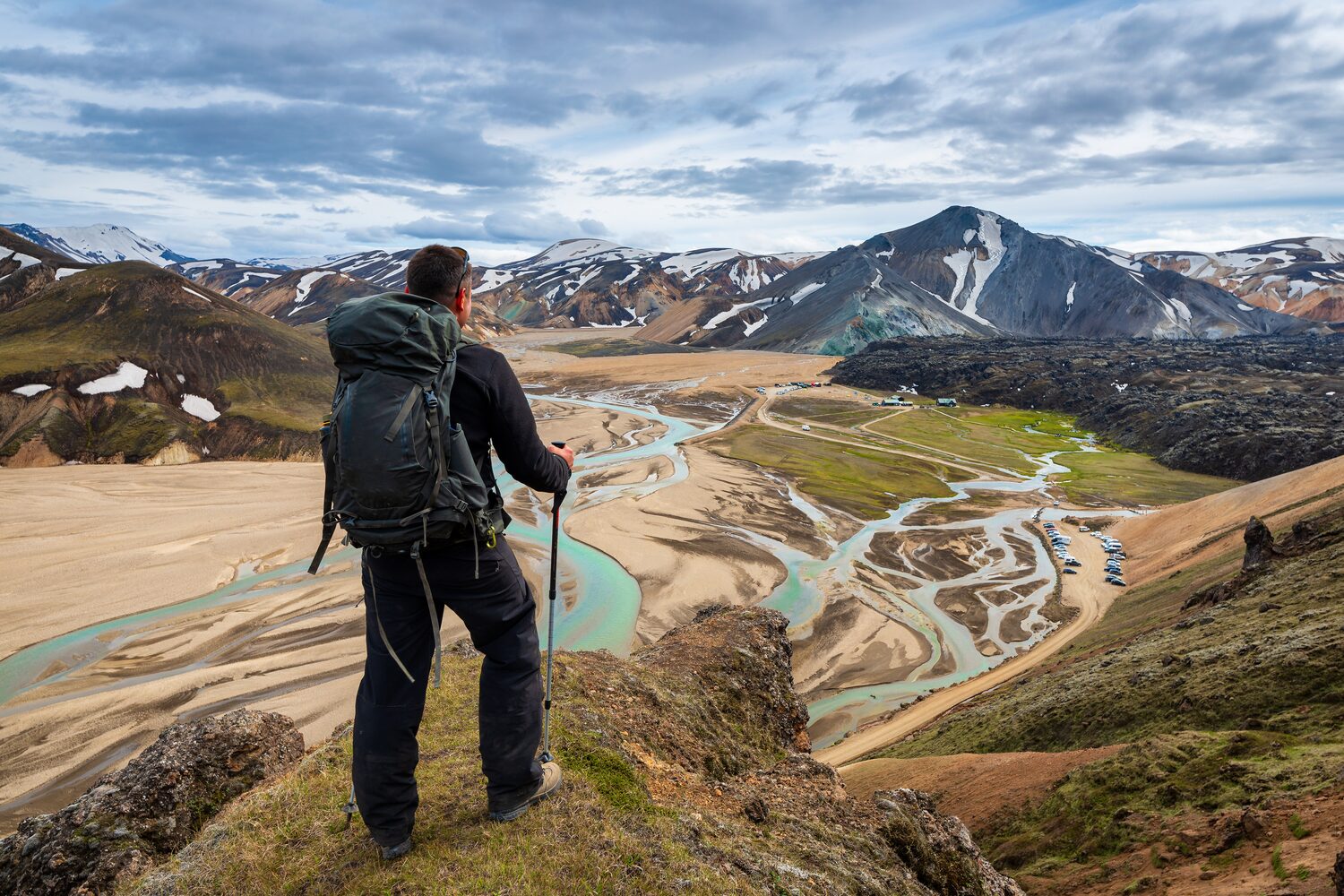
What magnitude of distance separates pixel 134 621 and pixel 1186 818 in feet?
124

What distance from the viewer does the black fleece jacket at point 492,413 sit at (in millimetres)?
4484

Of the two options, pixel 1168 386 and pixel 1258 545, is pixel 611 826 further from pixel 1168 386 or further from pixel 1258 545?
pixel 1168 386

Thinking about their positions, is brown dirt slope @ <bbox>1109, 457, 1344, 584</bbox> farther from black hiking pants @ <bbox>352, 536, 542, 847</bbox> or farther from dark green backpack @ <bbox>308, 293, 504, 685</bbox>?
dark green backpack @ <bbox>308, 293, 504, 685</bbox>

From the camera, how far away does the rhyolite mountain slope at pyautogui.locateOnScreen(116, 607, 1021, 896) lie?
15.8 feet

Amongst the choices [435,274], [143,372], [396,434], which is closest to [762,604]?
[435,274]

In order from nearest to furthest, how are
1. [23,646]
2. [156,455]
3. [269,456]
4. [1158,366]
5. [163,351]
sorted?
[23,646]
[156,455]
[269,456]
[163,351]
[1158,366]

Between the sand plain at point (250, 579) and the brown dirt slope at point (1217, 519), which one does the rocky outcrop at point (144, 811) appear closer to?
the sand plain at point (250, 579)

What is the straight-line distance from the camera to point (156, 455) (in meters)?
59.8

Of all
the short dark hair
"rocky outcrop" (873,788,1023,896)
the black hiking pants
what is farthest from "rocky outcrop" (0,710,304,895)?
"rocky outcrop" (873,788,1023,896)

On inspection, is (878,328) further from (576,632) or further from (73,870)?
(73,870)

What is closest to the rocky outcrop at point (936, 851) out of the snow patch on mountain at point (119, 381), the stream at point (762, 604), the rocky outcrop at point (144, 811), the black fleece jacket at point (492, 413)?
the black fleece jacket at point (492, 413)

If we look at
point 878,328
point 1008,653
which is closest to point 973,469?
point 1008,653

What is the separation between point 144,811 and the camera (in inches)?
277

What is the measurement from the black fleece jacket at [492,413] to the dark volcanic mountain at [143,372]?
229ft
